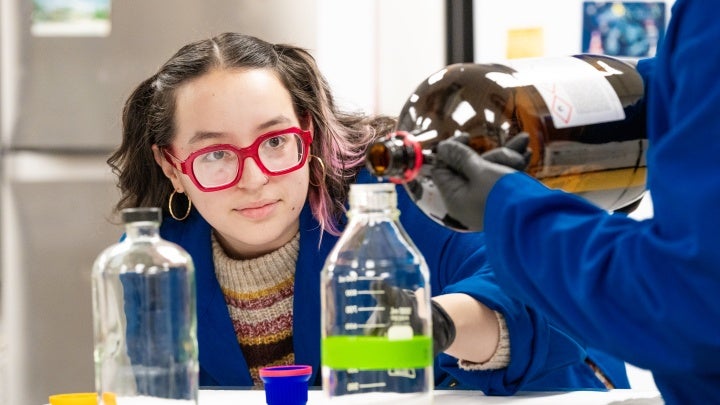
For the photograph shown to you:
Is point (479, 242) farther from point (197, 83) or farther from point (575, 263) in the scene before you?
point (575, 263)

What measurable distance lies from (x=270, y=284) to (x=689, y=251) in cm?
105

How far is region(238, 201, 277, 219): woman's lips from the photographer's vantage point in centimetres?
169

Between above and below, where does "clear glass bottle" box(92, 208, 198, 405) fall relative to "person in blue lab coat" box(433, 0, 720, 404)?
below

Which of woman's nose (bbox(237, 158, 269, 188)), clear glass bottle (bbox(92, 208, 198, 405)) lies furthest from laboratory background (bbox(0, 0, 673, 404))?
clear glass bottle (bbox(92, 208, 198, 405))

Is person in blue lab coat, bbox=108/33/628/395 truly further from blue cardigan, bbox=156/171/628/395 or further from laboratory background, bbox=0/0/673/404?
laboratory background, bbox=0/0/673/404

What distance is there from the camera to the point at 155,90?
1870 millimetres

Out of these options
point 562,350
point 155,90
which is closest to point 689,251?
point 562,350

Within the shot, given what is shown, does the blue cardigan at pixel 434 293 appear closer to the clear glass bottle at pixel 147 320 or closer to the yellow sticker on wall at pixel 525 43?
the clear glass bottle at pixel 147 320

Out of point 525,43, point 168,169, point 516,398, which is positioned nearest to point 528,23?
point 525,43

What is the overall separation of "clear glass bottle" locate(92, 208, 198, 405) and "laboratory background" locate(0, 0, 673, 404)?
1.70 m

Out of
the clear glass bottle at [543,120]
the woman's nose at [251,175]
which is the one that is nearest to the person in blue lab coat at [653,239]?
the clear glass bottle at [543,120]

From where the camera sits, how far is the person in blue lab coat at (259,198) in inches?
65.2

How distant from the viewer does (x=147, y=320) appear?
3.78ft

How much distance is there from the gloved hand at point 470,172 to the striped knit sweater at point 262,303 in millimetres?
788
